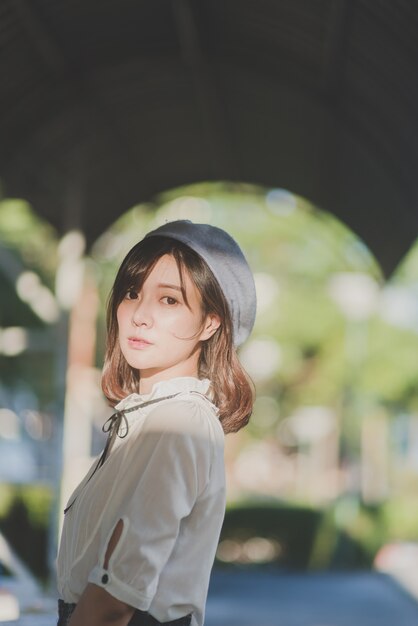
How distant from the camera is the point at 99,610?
2275 mm

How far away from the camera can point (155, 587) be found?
231 centimetres

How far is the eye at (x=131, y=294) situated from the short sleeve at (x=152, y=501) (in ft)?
1.20

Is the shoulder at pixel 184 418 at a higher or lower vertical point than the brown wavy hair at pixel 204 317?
lower

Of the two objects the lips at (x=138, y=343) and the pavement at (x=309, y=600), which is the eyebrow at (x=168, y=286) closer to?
the lips at (x=138, y=343)

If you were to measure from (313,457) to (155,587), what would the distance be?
54.5 metres


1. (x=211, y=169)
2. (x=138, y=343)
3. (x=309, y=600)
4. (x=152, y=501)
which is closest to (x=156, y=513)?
(x=152, y=501)

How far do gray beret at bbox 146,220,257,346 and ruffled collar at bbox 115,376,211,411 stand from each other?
14 centimetres

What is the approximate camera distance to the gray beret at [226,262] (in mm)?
2607

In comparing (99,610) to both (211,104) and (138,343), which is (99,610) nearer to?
(138,343)

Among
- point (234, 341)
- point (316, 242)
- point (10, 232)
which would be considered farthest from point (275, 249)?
point (234, 341)

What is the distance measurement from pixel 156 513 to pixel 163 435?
143 mm

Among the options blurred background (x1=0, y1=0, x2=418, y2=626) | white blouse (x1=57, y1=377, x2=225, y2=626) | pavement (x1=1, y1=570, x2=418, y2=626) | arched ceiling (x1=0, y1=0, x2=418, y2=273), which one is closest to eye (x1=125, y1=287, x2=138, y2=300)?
white blouse (x1=57, y1=377, x2=225, y2=626)

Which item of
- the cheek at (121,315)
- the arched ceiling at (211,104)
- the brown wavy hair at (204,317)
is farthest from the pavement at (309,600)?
the cheek at (121,315)

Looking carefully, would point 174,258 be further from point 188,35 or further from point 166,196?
point 166,196
